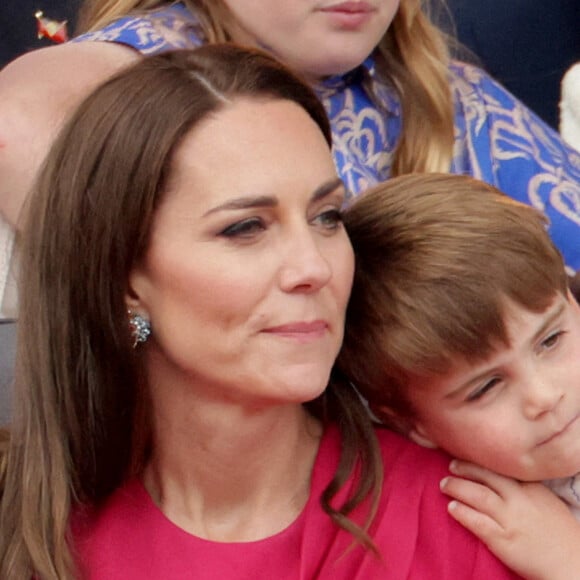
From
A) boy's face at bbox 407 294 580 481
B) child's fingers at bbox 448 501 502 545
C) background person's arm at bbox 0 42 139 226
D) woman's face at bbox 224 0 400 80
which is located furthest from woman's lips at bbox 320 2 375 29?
child's fingers at bbox 448 501 502 545

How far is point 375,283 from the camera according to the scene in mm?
1165

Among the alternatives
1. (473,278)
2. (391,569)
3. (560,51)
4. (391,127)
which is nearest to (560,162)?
(391,127)

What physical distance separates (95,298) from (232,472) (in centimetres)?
21

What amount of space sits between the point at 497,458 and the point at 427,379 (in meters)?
0.10

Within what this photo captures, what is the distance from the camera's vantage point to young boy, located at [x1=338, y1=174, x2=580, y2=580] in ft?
3.67

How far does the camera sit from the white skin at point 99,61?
1.31 m

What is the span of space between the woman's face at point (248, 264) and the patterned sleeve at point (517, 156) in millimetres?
493

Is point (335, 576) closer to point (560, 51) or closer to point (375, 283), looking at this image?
point (375, 283)

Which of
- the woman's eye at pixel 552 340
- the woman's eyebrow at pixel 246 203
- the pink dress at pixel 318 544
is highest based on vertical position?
the woman's eyebrow at pixel 246 203

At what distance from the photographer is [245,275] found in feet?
3.36

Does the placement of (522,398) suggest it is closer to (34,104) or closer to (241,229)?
(241,229)

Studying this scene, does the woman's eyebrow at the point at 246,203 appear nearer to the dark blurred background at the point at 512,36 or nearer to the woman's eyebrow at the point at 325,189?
the woman's eyebrow at the point at 325,189

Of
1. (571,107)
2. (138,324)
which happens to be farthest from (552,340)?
(571,107)

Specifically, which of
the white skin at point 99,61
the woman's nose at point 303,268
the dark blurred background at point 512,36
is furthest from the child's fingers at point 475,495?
the dark blurred background at point 512,36
